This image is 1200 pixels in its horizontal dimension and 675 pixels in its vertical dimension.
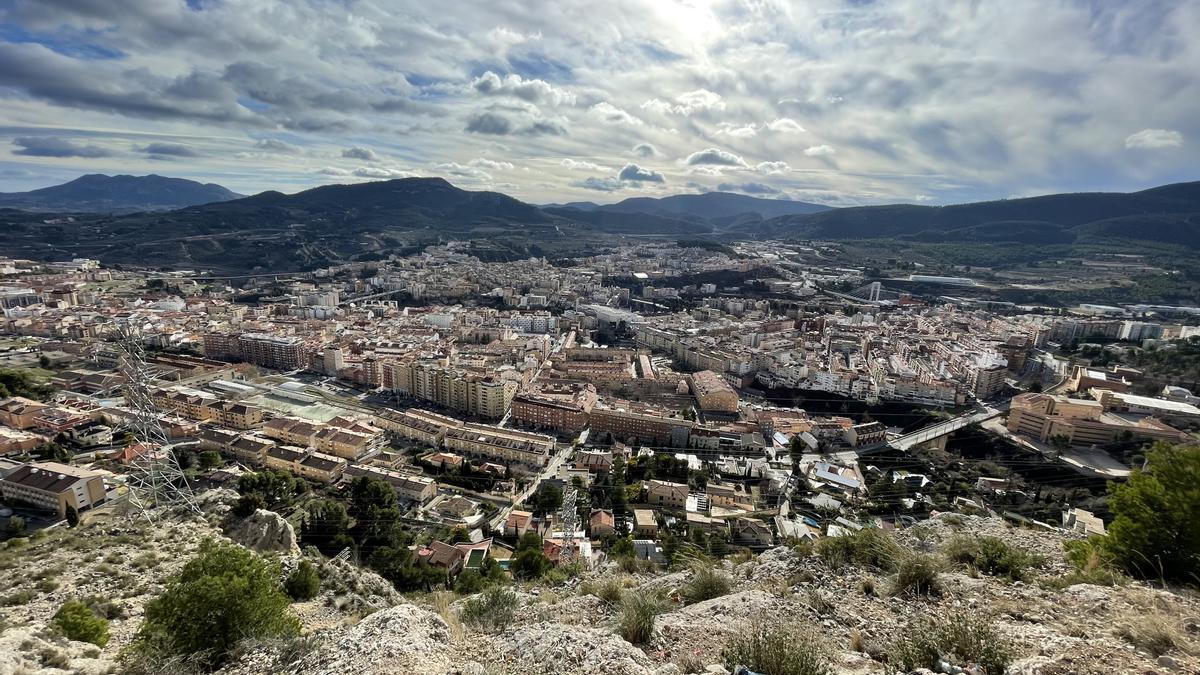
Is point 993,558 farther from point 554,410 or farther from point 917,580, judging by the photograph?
point 554,410

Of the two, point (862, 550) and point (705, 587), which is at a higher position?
point (862, 550)

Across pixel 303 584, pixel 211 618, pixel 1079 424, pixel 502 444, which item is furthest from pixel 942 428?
pixel 211 618

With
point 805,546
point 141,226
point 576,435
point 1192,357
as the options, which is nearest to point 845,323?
point 1192,357

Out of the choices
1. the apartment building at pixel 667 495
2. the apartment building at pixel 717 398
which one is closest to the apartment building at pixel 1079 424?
the apartment building at pixel 717 398

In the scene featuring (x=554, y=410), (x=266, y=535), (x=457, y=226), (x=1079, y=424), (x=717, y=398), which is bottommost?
(x=554, y=410)

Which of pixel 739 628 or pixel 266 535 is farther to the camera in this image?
pixel 266 535

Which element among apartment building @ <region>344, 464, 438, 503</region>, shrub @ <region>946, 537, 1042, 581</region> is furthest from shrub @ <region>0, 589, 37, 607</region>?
shrub @ <region>946, 537, 1042, 581</region>
